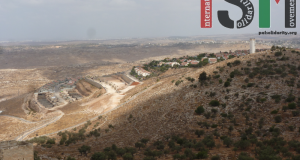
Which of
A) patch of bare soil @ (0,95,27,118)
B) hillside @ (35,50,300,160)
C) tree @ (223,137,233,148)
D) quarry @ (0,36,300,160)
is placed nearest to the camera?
hillside @ (35,50,300,160)

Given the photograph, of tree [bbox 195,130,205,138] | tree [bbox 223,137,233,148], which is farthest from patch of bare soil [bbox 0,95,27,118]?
tree [bbox 223,137,233,148]

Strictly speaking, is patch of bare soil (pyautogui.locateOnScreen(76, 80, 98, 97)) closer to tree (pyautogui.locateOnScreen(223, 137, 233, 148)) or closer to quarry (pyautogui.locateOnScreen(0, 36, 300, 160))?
quarry (pyautogui.locateOnScreen(0, 36, 300, 160))

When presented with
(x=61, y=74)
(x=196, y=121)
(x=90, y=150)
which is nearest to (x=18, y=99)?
(x=61, y=74)

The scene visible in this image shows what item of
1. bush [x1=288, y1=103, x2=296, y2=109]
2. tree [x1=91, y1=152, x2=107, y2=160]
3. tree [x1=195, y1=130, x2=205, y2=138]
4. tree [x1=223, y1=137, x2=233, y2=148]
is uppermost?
bush [x1=288, y1=103, x2=296, y2=109]

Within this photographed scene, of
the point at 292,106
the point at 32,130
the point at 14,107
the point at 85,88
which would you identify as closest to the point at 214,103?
the point at 292,106

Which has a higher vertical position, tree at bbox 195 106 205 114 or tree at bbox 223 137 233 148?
tree at bbox 195 106 205 114

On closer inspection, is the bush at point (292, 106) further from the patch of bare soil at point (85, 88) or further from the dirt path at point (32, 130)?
the patch of bare soil at point (85, 88)

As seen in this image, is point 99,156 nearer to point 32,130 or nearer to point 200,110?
point 200,110

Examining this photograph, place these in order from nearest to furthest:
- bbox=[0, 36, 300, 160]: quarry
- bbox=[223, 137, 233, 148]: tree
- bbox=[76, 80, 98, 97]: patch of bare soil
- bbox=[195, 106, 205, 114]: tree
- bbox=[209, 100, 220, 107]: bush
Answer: bbox=[223, 137, 233, 148]: tree < bbox=[0, 36, 300, 160]: quarry < bbox=[195, 106, 205, 114]: tree < bbox=[209, 100, 220, 107]: bush < bbox=[76, 80, 98, 97]: patch of bare soil

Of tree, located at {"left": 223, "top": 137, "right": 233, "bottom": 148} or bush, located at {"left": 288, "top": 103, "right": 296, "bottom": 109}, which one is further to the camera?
bush, located at {"left": 288, "top": 103, "right": 296, "bottom": 109}
